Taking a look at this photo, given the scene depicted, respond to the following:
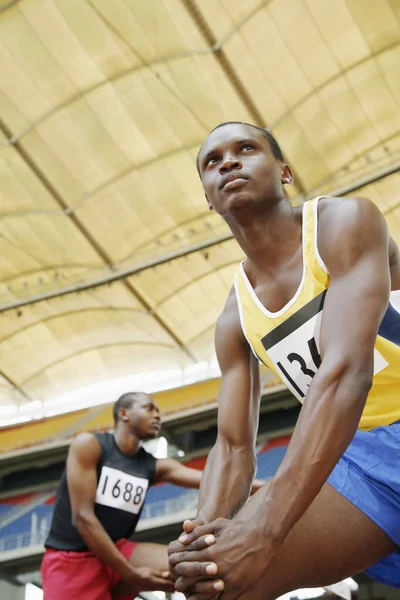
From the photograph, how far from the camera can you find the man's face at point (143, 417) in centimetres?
488

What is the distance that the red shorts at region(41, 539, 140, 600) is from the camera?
444cm

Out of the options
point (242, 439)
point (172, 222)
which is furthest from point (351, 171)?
point (242, 439)

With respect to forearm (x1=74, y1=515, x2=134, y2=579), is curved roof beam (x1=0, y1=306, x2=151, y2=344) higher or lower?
higher

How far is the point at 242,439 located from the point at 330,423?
643 millimetres

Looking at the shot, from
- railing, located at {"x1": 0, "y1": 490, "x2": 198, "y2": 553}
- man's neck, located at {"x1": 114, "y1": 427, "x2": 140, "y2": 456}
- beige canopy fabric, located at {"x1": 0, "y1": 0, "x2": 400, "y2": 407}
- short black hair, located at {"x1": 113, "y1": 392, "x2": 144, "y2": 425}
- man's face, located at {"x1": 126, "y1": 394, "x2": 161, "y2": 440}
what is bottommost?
man's neck, located at {"x1": 114, "y1": 427, "x2": 140, "y2": 456}

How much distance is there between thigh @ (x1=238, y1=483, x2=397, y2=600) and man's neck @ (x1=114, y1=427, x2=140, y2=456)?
2.86 m

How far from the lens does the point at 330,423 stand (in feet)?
5.82

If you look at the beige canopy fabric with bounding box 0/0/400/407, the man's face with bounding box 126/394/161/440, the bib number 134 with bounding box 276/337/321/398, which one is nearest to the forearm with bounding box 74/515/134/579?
the man's face with bounding box 126/394/161/440

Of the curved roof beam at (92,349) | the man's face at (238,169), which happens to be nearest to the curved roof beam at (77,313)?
the curved roof beam at (92,349)

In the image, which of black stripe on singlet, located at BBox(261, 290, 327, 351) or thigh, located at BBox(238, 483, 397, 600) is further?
black stripe on singlet, located at BBox(261, 290, 327, 351)

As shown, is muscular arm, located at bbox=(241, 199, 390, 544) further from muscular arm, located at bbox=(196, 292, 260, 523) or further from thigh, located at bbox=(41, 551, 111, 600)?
thigh, located at bbox=(41, 551, 111, 600)

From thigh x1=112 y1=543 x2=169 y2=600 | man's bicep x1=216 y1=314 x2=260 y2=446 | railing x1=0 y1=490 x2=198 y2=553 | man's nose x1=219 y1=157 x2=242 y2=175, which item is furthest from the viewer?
railing x1=0 y1=490 x2=198 y2=553

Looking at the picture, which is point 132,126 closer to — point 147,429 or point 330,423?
point 147,429

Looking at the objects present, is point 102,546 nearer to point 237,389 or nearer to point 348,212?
point 237,389
